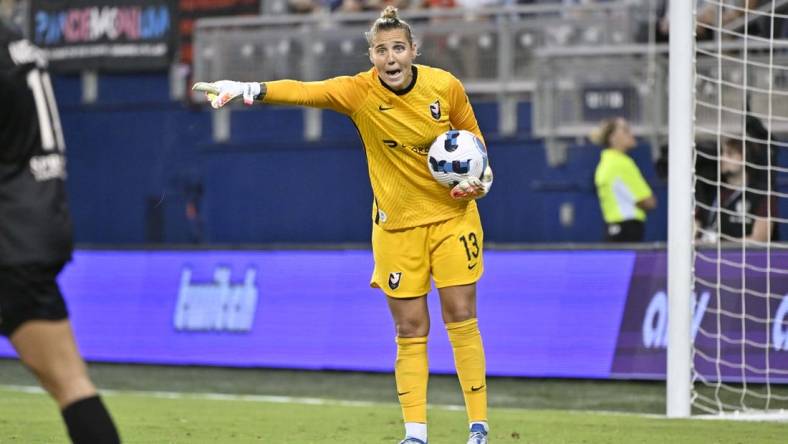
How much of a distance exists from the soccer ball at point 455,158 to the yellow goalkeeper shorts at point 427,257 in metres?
0.25

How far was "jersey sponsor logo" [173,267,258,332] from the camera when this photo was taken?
11.5 m

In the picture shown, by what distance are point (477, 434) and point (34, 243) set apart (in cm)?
267

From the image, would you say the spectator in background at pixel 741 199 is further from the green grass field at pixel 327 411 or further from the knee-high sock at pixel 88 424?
the knee-high sock at pixel 88 424

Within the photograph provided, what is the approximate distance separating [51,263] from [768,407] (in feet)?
19.0

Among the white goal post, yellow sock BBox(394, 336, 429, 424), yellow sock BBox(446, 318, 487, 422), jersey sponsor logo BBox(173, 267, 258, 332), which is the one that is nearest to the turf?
the white goal post

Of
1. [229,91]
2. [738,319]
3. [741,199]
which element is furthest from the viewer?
[741,199]

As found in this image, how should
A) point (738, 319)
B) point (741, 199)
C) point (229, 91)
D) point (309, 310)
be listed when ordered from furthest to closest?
point (309, 310) < point (741, 199) < point (738, 319) < point (229, 91)

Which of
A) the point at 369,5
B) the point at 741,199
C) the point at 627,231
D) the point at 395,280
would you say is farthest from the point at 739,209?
the point at 369,5

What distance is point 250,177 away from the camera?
52.9 ft

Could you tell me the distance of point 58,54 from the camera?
17.1m

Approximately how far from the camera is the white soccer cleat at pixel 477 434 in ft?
20.9

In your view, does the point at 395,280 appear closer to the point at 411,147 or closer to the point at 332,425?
the point at 411,147

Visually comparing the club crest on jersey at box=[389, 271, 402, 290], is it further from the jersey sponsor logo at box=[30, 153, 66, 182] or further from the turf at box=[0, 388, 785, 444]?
the jersey sponsor logo at box=[30, 153, 66, 182]

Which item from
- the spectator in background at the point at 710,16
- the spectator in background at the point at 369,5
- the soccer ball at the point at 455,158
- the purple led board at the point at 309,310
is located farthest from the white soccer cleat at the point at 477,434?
the spectator in background at the point at 369,5
